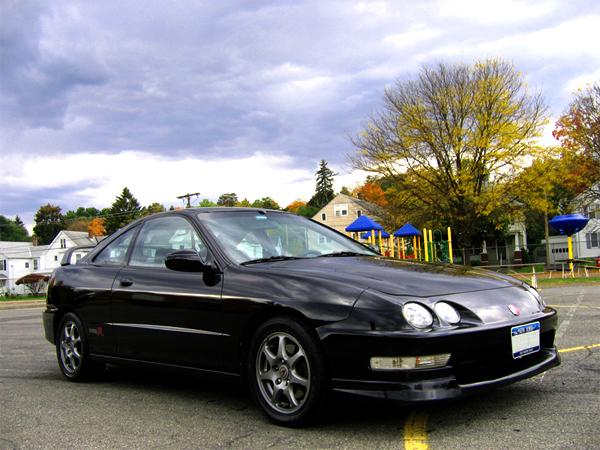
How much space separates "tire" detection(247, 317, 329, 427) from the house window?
7126 cm

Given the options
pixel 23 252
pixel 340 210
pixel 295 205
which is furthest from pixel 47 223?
pixel 340 210

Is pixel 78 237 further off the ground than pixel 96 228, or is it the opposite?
pixel 96 228

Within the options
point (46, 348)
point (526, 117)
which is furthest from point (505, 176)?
point (46, 348)

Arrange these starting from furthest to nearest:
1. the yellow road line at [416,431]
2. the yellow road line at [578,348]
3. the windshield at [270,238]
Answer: the yellow road line at [578,348] → the windshield at [270,238] → the yellow road line at [416,431]

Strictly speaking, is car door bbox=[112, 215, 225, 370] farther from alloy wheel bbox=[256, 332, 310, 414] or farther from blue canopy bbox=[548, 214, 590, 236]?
blue canopy bbox=[548, 214, 590, 236]

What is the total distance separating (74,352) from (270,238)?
7.76 feet

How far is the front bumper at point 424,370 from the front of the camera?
10.8ft

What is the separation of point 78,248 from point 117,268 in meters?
1.61

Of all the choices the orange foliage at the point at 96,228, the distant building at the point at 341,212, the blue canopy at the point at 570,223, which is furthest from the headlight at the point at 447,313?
the orange foliage at the point at 96,228

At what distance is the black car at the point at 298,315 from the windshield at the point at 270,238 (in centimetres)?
1

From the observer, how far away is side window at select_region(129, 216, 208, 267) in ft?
15.5

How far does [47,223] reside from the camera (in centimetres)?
10656

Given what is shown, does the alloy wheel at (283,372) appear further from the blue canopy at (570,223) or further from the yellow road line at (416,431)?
the blue canopy at (570,223)

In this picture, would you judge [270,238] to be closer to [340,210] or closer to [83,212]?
Result: [340,210]
